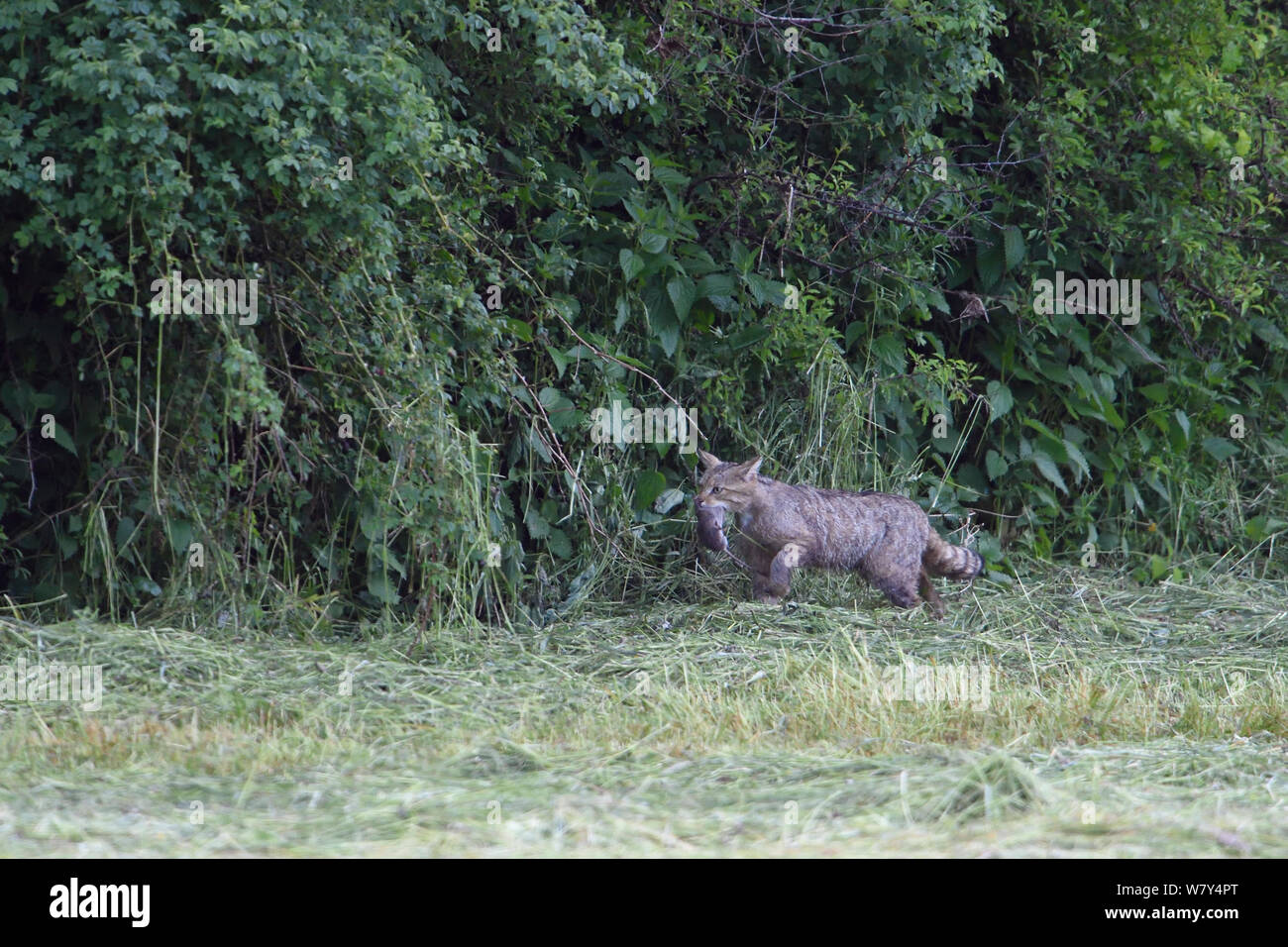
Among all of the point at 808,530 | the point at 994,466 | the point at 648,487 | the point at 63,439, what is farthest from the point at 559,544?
the point at 994,466

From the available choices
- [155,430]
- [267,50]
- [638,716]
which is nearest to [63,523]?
[155,430]

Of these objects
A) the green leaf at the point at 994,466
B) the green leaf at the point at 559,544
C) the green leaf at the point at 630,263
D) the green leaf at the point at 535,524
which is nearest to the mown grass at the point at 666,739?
the green leaf at the point at 559,544

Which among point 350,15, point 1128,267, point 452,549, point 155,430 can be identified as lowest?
point 452,549

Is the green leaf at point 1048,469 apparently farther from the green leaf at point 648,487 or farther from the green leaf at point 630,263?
the green leaf at point 630,263

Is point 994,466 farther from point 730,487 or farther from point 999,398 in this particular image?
point 730,487

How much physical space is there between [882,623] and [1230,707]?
2.08 m

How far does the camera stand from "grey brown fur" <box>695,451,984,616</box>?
806cm

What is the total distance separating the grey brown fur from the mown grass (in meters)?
0.25

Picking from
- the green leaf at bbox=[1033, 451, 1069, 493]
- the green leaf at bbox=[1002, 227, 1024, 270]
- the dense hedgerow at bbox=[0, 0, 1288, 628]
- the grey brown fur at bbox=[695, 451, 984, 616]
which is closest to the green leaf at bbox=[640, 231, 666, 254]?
the dense hedgerow at bbox=[0, 0, 1288, 628]

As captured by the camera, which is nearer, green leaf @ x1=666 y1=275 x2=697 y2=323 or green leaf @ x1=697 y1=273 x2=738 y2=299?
green leaf @ x1=666 y1=275 x2=697 y2=323

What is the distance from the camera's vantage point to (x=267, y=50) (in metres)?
6.05

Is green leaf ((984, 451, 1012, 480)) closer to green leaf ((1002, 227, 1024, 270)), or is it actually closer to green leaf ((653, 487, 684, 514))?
green leaf ((1002, 227, 1024, 270))

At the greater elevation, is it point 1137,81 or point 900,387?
point 1137,81

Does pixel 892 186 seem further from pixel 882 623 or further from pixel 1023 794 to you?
pixel 1023 794
